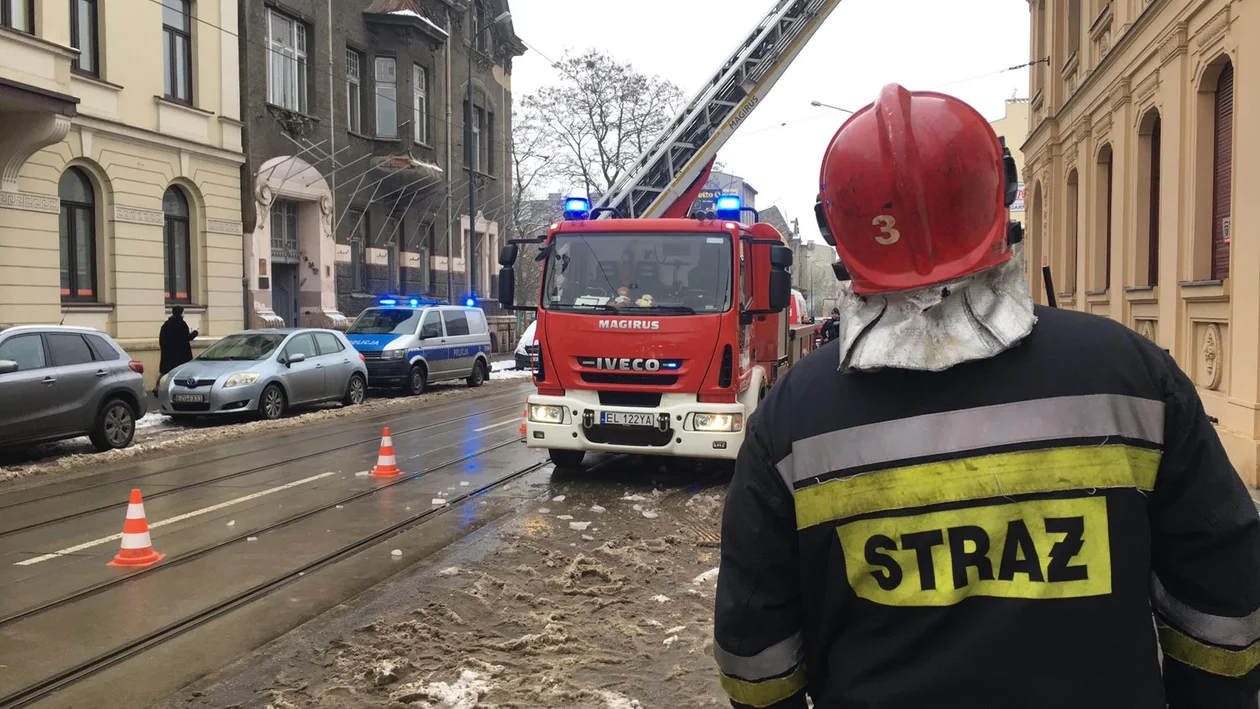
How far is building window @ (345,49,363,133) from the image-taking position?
27864 mm

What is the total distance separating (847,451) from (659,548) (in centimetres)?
558

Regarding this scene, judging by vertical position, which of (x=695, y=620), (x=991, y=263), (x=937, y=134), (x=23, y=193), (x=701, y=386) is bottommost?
(x=695, y=620)

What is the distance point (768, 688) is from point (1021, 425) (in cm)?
65

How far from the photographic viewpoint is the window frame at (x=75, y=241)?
18141mm

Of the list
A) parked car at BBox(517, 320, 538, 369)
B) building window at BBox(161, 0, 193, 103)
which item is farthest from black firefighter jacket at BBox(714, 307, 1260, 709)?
parked car at BBox(517, 320, 538, 369)

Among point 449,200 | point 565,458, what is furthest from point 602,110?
point 565,458

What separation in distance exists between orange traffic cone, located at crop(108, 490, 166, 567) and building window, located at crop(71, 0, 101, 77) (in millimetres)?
14698

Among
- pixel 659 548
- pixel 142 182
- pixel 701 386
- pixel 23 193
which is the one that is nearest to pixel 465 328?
pixel 142 182

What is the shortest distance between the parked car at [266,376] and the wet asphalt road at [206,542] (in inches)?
86.4

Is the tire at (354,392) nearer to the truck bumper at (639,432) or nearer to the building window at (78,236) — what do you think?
the building window at (78,236)

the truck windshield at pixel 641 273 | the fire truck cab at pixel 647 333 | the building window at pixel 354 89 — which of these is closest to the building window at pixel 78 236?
the building window at pixel 354 89

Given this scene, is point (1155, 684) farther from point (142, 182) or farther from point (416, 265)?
point (416, 265)

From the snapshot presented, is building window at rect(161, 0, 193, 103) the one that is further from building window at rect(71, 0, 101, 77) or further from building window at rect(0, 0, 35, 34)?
building window at rect(0, 0, 35, 34)

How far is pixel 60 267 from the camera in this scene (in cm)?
1792
